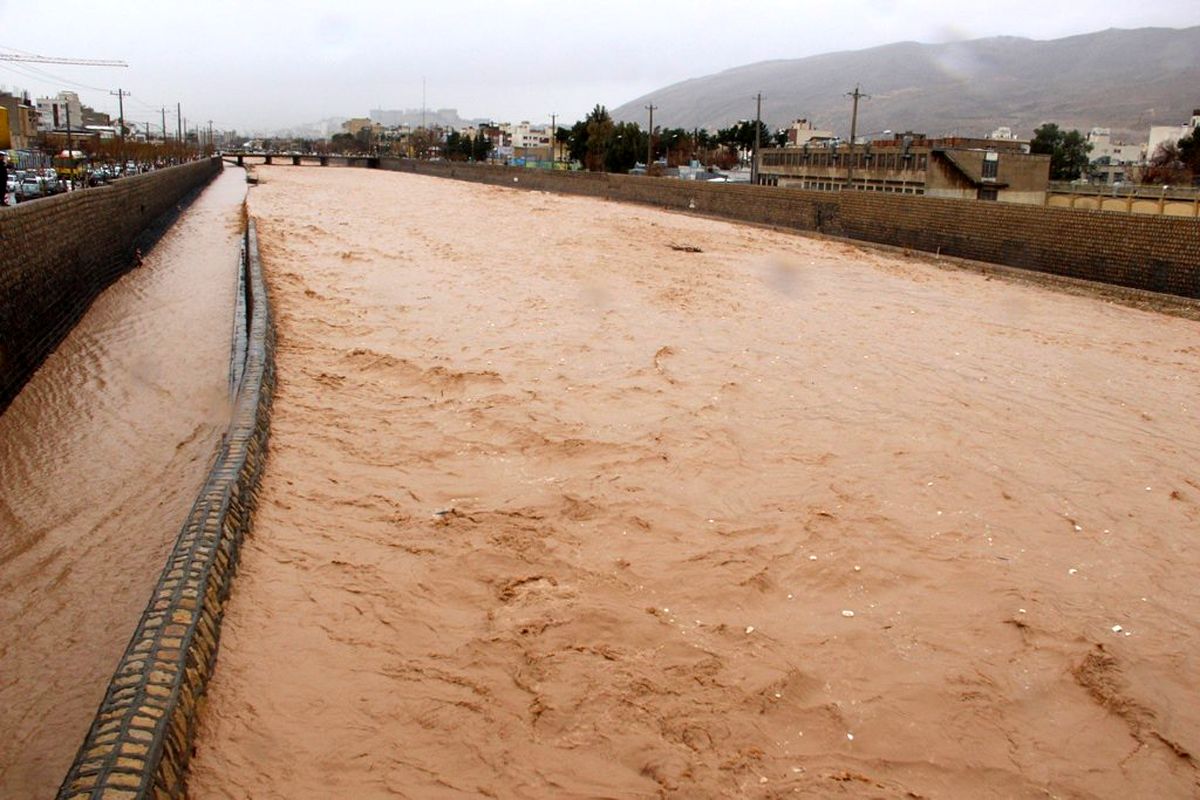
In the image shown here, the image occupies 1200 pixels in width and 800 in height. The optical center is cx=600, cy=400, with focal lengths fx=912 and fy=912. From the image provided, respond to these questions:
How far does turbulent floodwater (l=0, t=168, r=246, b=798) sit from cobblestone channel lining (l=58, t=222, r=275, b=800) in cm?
63

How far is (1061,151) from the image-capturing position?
190 feet

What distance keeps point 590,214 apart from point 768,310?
63.3ft

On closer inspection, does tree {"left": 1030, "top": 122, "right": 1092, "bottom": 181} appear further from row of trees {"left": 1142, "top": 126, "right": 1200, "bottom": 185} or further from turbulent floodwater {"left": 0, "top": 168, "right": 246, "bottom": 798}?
turbulent floodwater {"left": 0, "top": 168, "right": 246, "bottom": 798}


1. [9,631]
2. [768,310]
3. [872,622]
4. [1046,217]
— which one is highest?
[1046,217]

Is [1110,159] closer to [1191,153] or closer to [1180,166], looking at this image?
[1180,166]

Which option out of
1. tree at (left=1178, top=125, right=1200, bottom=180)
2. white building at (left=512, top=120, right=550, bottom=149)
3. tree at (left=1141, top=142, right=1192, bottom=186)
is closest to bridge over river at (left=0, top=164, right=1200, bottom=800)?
tree at (left=1141, top=142, right=1192, bottom=186)

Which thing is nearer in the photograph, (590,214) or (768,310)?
(768,310)

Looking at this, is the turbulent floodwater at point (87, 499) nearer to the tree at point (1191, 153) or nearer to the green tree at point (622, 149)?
A: the tree at point (1191, 153)

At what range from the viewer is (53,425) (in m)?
8.45

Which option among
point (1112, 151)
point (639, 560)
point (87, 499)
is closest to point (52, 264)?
point (87, 499)

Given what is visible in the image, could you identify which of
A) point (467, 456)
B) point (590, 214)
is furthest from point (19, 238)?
point (590, 214)

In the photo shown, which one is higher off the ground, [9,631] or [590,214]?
[590,214]

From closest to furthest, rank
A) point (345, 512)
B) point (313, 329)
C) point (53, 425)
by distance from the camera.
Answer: point (345, 512) → point (53, 425) → point (313, 329)

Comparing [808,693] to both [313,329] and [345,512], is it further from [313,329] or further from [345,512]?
[313,329]
